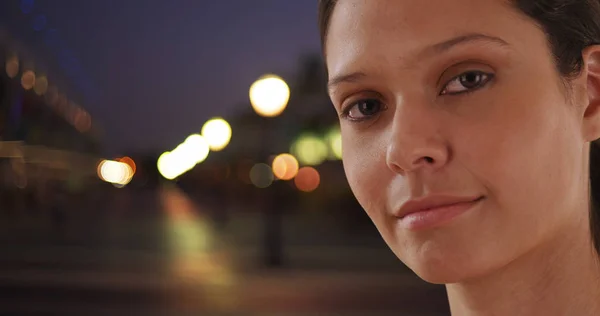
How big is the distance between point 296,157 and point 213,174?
31486mm

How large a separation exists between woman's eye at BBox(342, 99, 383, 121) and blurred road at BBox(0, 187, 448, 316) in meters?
9.08

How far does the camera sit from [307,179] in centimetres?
3203

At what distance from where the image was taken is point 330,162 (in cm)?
2789

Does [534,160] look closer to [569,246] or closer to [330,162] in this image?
[569,246]

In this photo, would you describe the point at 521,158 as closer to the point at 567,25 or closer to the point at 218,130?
the point at 567,25

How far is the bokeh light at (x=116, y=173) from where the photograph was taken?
10156 centimetres

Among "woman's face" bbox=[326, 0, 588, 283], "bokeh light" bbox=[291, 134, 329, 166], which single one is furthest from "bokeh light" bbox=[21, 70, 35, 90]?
"woman's face" bbox=[326, 0, 588, 283]

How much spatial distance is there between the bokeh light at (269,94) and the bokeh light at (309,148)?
17081 mm

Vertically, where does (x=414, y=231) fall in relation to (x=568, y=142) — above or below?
below

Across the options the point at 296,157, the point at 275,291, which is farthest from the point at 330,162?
the point at 275,291

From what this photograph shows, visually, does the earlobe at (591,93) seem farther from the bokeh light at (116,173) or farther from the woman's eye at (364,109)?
the bokeh light at (116,173)

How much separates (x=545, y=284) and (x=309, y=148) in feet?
106

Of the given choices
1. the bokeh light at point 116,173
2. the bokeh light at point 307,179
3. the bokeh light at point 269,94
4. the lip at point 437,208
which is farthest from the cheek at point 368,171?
the bokeh light at point 116,173

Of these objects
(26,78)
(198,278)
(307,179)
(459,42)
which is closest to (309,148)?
(307,179)
